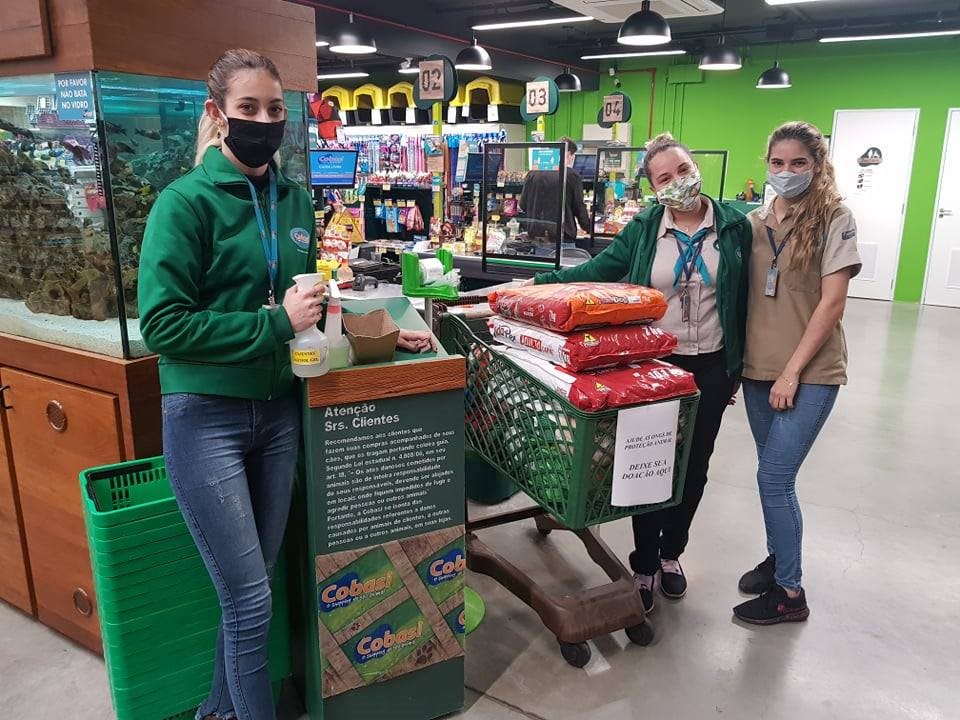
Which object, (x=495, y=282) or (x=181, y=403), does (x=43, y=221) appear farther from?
(x=495, y=282)

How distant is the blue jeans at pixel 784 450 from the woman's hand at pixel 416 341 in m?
1.25

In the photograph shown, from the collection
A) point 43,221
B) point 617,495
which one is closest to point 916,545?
point 617,495

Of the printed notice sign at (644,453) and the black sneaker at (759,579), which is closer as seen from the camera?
the printed notice sign at (644,453)

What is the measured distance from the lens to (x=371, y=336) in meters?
2.05

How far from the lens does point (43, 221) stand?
8.11 ft

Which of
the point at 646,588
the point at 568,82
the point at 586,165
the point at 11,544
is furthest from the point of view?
the point at 568,82

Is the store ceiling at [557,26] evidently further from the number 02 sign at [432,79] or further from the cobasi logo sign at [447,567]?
the cobasi logo sign at [447,567]

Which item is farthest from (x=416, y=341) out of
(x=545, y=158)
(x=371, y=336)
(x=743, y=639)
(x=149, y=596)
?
(x=545, y=158)

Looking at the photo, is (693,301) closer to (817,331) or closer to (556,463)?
(817,331)

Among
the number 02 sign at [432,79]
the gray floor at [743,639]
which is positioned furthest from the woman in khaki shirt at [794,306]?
the number 02 sign at [432,79]

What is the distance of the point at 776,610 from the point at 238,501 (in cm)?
208

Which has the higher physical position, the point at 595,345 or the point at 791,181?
the point at 791,181

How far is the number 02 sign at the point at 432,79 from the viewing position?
777 cm

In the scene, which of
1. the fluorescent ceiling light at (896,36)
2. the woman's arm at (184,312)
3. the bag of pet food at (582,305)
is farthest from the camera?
the fluorescent ceiling light at (896,36)
